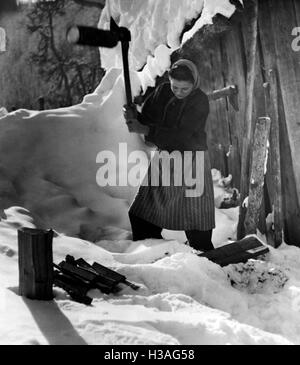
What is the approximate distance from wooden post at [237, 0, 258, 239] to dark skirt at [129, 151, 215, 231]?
1.88 ft

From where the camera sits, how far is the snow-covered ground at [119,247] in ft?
7.64

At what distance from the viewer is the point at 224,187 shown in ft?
17.5

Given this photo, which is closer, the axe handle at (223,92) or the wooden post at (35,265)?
the wooden post at (35,265)

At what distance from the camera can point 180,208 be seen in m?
4.13

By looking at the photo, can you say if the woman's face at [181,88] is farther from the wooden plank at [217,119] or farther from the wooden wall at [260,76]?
the wooden plank at [217,119]

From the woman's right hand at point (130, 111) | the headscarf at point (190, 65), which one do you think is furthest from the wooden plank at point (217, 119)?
the woman's right hand at point (130, 111)

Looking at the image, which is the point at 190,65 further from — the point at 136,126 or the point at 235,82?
the point at 235,82

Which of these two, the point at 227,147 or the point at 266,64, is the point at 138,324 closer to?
the point at 266,64

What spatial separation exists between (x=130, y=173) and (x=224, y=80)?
1875mm

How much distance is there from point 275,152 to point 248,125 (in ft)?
1.54

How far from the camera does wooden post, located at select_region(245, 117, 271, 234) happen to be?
172 inches

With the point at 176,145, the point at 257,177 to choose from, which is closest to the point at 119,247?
the point at 176,145

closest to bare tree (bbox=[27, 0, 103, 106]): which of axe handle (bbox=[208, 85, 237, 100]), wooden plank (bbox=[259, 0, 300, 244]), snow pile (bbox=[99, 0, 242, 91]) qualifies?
snow pile (bbox=[99, 0, 242, 91])

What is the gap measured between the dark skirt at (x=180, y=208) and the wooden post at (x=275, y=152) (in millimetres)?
629
